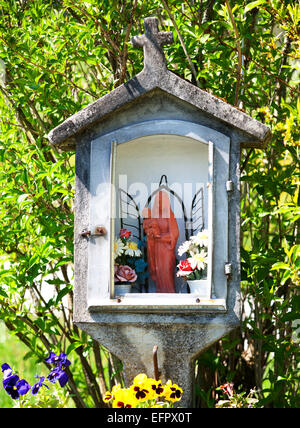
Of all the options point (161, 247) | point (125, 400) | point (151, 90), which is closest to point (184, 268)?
point (161, 247)

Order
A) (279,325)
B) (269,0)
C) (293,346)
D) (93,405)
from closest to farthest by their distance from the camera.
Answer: (269,0) → (293,346) → (279,325) → (93,405)

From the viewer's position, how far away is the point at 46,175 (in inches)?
145

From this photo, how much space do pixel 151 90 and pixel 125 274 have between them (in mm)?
1021

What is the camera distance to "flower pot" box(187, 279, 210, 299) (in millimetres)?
3314

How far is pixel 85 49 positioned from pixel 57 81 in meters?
0.29

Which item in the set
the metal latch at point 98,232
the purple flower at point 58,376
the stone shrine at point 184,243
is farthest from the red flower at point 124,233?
the purple flower at point 58,376

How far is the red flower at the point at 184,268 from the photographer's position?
348cm

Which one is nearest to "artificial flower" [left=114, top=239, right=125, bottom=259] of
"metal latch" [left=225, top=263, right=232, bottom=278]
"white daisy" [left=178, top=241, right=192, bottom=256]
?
"white daisy" [left=178, top=241, right=192, bottom=256]

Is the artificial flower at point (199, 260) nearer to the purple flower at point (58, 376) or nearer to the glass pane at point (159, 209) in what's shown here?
the glass pane at point (159, 209)

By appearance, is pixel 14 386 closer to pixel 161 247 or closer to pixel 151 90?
pixel 161 247

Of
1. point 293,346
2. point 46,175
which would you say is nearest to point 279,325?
point 293,346

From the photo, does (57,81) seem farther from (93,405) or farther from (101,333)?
(93,405)

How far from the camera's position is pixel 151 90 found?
11.1 feet

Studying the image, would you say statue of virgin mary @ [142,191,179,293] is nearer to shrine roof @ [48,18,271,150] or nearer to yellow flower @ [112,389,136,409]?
shrine roof @ [48,18,271,150]
